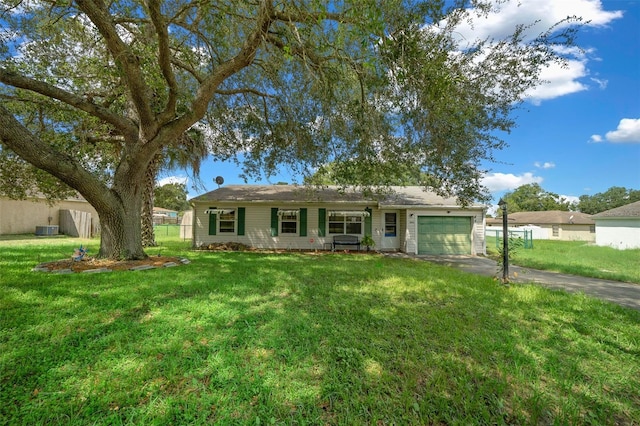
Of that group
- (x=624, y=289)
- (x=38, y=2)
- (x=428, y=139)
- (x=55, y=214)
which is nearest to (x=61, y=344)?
(x=428, y=139)

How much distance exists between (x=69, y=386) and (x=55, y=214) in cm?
2344

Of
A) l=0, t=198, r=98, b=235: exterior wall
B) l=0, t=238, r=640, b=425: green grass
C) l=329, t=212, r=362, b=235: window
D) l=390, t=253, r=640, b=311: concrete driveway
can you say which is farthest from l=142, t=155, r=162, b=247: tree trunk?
l=390, t=253, r=640, b=311: concrete driveway

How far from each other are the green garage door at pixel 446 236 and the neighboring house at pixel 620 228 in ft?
43.3

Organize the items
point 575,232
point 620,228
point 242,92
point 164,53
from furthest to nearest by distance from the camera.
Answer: point 575,232 → point 620,228 → point 242,92 → point 164,53

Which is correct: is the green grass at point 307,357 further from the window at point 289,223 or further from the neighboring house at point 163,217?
the neighboring house at point 163,217

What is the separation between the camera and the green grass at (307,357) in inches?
85.0

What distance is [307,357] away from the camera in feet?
9.42

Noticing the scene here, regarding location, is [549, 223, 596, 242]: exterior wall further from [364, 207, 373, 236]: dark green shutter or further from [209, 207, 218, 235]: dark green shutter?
[209, 207, 218, 235]: dark green shutter

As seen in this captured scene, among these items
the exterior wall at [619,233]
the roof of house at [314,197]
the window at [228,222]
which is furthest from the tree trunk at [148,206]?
the exterior wall at [619,233]

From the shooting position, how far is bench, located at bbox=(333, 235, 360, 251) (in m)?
13.4

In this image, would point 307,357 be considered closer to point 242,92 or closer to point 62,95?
point 62,95

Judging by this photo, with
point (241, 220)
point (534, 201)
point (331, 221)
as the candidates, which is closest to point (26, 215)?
point (241, 220)

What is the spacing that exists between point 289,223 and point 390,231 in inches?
205

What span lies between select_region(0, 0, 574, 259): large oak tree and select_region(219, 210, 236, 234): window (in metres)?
4.30
